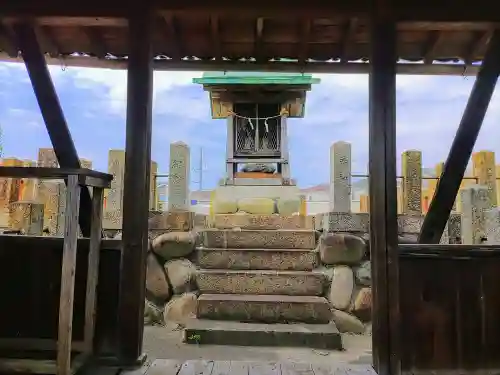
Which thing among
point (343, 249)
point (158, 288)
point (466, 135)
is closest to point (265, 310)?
point (343, 249)

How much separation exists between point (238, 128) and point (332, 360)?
25.1 feet

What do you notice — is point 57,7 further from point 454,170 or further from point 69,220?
point 454,170

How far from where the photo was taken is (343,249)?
18.5ft

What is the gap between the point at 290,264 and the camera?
5.68 m

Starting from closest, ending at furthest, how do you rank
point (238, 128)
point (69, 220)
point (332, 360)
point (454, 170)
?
point (69, 220) < point (454, 170) < point (332, 360) < point (238, 128)

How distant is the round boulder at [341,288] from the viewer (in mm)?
5379

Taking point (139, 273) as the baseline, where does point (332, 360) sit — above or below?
below

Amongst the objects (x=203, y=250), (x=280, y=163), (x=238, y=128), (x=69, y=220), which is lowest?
(x=203, y=250)

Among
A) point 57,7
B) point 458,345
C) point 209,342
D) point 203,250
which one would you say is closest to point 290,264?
point 203,250

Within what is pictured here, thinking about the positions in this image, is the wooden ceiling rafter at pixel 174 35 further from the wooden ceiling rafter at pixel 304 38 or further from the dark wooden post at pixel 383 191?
the dark wooden post at pixel 383 191

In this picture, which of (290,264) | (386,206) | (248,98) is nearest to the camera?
(386,206)

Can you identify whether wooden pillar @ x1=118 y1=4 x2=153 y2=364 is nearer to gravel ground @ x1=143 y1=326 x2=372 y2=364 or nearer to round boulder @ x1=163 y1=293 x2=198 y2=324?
gravel ground @ x1=143 y1=326 x2=372 y2=364

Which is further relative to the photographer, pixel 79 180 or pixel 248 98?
pixel 248 98

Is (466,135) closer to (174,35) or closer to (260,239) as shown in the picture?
(174,35)
